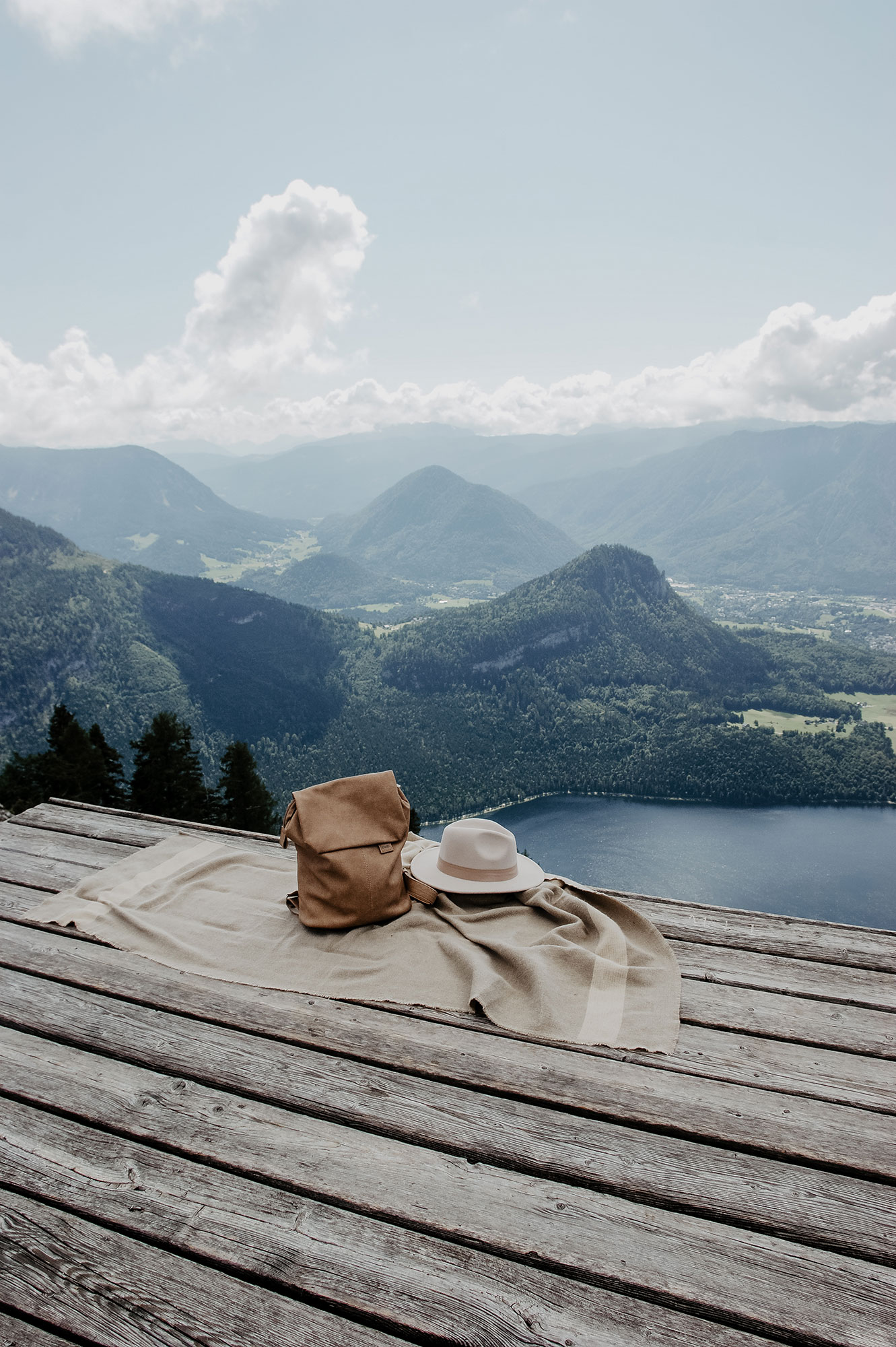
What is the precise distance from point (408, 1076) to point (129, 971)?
1139 millimetres

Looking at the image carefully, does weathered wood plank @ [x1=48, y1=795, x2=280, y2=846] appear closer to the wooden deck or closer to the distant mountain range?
the wooden deck

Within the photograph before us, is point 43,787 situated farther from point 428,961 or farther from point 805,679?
point 805,679

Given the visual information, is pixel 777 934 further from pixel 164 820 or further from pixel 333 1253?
pixel 164 820

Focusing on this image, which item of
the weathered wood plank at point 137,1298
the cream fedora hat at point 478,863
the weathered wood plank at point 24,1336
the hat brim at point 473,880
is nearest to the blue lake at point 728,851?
the hat brim at point 473,880

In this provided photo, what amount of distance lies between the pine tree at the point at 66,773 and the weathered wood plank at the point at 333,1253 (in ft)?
48.2

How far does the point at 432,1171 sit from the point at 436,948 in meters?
0.94

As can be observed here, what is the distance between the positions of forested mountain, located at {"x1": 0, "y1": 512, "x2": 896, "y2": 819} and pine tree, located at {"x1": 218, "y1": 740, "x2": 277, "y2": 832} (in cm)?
4326

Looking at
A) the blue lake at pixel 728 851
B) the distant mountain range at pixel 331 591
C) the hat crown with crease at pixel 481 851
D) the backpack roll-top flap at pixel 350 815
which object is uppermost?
the distant mountain range at pixel 331 591

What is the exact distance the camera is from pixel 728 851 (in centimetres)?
5606

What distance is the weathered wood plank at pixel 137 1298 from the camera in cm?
128

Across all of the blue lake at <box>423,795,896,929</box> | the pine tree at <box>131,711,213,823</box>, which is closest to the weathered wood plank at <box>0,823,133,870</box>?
the pine tree at <box>131,711,213,823</box>

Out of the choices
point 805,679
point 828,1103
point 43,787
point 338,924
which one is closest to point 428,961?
point 338,924

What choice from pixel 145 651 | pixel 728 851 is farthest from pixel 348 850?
pixel 145 651

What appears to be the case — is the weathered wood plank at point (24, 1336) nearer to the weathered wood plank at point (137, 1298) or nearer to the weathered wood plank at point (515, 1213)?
the weathered wood plank at point (137, 1298)
